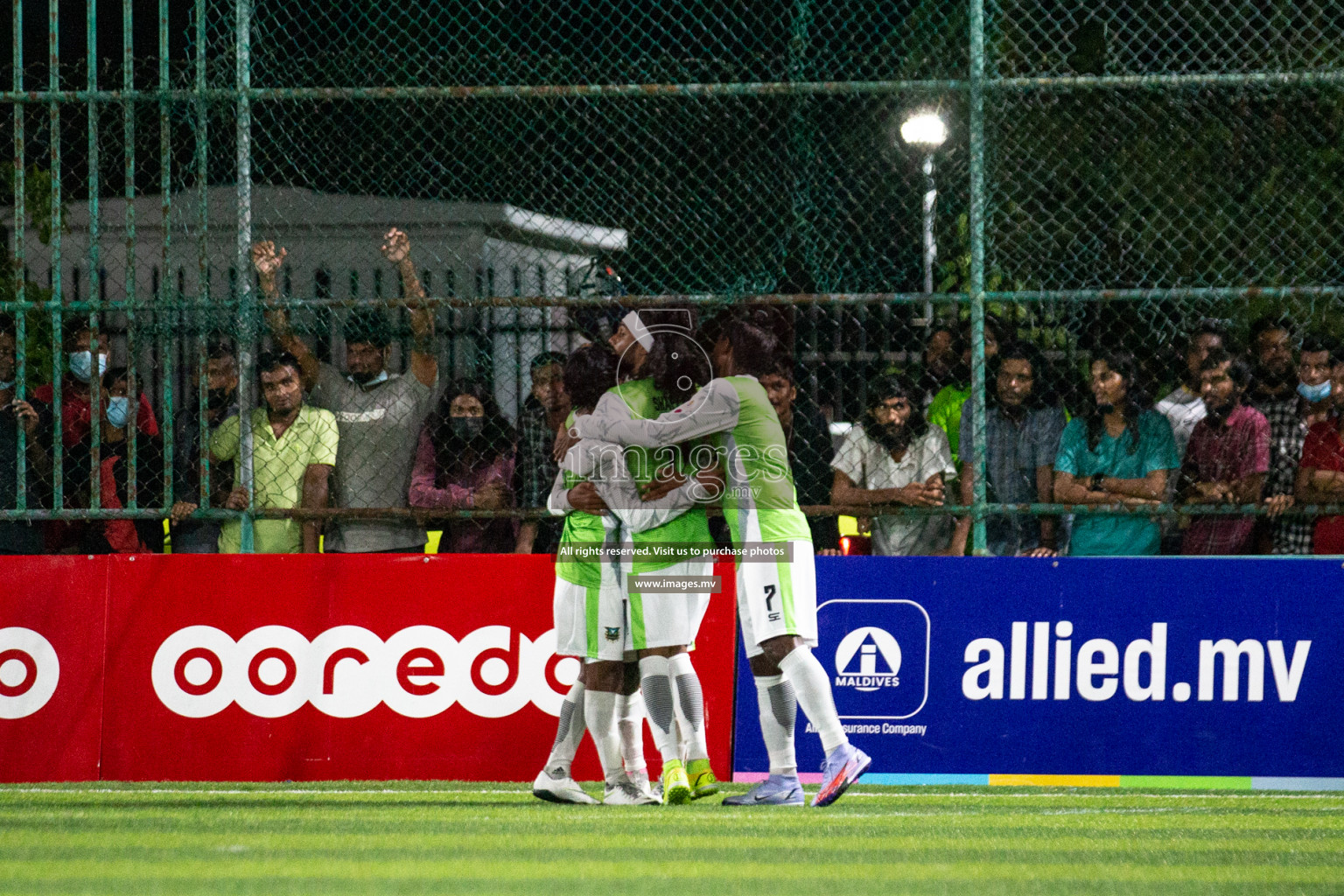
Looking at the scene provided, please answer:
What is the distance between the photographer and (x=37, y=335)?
1162 cm

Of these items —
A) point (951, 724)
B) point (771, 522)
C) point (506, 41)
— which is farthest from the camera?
point (506, 41)

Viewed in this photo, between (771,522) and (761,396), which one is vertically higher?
(761,396)

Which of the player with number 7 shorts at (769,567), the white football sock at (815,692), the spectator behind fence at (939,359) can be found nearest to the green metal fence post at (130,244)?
the player with number 7 shorts at (769,567)

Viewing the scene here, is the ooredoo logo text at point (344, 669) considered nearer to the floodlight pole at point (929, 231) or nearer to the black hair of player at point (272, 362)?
the black hair of player at point (272, 362)

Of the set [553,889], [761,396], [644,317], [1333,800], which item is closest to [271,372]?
[644,317]

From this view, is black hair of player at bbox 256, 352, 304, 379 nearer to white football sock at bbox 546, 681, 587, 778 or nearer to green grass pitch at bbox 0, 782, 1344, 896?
green grass pitch at bbox 0, 782, 1344, 896

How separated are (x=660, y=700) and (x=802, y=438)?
1613mm

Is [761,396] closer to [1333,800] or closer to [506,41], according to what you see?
[1333,800]

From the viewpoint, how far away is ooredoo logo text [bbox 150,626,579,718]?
755 cm

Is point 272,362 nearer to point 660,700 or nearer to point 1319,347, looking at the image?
point 660,700

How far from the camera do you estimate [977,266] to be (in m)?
7.38

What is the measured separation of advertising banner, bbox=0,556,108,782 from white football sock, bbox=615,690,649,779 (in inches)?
101

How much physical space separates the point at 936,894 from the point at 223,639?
164 inches

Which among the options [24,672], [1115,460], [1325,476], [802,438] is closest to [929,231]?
[802,438]
